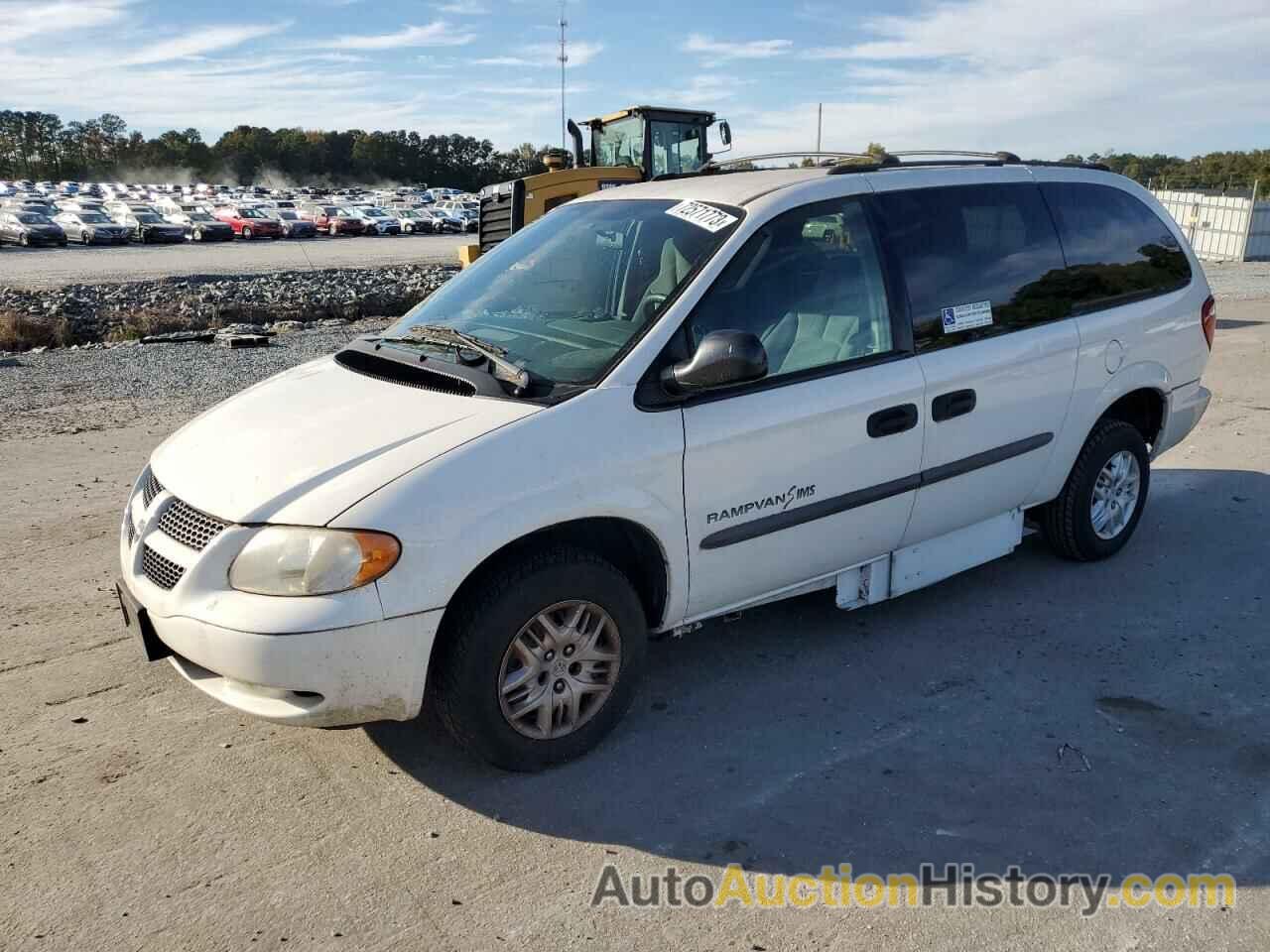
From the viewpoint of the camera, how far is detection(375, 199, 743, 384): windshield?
12.0 ft

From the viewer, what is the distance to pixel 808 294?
12.9 feet

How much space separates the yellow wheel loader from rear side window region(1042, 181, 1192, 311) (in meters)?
8.72

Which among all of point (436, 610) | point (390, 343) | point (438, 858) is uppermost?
point (390, 343)

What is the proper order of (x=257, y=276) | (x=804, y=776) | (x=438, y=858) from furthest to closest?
(x=257, y=276)
(x=804, y=776)
(x=438, y=858)

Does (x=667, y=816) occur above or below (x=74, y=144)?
below

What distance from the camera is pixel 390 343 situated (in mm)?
4141

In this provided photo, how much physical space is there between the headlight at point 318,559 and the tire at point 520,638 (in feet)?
1.12

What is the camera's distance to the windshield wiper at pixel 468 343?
11.3ft

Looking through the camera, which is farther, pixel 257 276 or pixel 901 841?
pixel 257 276

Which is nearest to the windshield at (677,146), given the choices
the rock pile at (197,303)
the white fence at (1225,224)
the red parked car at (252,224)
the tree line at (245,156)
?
the rock pile at (197,303)

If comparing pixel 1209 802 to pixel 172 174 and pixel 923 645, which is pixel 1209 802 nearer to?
pixel 923 645

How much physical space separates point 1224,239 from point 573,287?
2934 centimetres

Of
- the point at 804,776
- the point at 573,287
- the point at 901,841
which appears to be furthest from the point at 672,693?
the point at 573,287

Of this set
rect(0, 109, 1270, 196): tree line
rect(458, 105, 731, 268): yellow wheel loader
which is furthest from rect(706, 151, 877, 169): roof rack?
rect(0, 109, 1270, 196): tree line
